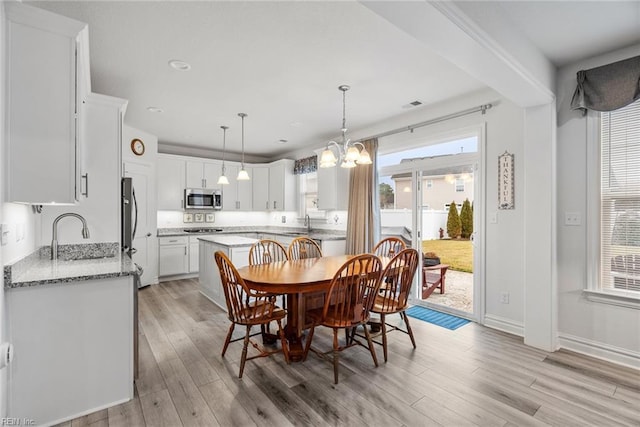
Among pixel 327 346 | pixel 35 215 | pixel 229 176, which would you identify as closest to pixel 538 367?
pixel 327 346

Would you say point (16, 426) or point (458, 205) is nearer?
point (16, 426)

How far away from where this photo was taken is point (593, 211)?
8.99 feet

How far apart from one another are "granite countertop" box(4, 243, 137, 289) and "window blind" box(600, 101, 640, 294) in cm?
378

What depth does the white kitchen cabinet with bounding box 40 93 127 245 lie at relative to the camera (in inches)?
106

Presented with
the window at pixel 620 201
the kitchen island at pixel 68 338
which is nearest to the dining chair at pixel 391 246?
the window at pixel 620 201

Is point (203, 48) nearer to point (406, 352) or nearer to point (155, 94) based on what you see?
point (155, 94)

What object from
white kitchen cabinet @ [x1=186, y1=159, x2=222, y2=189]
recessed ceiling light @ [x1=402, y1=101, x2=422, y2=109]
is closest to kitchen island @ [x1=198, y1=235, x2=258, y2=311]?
white kitchen cabinet @ [x1=186, y1=159, x2=222, y2=189]

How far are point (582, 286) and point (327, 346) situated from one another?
2.36 m

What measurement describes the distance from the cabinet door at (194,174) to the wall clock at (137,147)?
1124 millimetres

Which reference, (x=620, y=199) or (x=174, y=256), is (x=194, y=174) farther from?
(x=620, y=199)

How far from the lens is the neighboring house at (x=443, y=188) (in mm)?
3783

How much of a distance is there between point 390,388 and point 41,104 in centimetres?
285

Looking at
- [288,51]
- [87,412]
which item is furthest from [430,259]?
[87,412]

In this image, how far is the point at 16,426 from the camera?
1.73 metres
